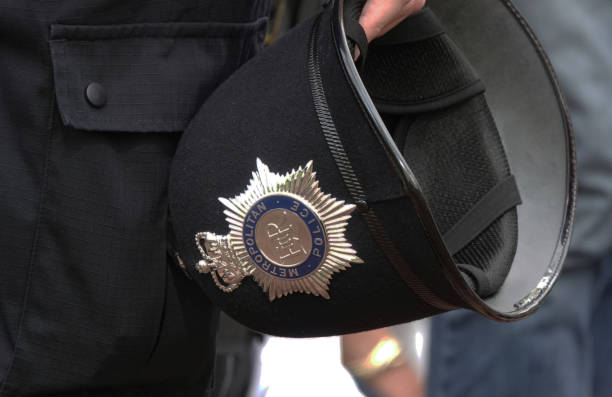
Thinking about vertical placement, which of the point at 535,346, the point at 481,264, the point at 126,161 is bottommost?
the point at 535,346

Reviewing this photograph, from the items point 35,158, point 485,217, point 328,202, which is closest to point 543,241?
point 485,217

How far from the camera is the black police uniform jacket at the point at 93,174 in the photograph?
3.06 feet

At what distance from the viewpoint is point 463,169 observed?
3.88 ft

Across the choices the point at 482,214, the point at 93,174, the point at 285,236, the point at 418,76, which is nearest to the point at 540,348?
the point at 482,214

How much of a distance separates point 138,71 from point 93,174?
0.12 m

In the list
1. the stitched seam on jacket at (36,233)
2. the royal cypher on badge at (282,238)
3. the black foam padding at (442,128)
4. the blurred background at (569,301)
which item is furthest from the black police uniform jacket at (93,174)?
the blurred background at (569,301)

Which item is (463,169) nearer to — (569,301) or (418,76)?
(418,76)

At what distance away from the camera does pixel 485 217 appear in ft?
3.79

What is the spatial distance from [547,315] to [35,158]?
81 centimetres

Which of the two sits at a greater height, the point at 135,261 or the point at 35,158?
the point at 35,158

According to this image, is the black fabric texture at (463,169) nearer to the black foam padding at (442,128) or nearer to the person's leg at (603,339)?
the black foam padding at (442,128)

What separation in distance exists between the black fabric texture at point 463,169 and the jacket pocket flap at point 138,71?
0.29m

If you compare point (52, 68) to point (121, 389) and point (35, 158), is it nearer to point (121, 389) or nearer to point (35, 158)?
point (35, 158)

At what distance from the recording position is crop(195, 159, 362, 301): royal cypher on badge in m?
0.86
